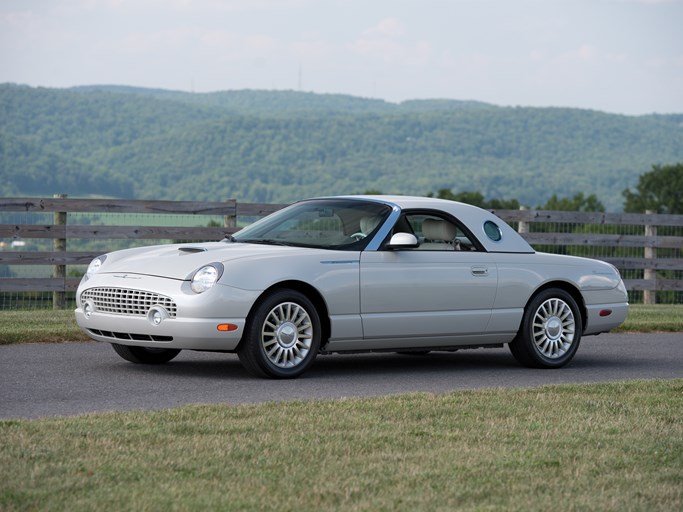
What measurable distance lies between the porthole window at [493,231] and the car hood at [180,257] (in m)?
2.11

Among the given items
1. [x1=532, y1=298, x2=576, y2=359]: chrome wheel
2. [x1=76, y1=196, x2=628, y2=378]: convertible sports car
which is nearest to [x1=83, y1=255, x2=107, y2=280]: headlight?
[x1=76, y1=196, x2=628, y2=378]: convertible sports car

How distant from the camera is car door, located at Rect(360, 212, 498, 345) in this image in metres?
10.0

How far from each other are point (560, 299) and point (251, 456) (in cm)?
579

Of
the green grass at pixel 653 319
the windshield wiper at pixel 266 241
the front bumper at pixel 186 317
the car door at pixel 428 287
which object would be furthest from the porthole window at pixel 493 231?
the green grass at pixel 653 319

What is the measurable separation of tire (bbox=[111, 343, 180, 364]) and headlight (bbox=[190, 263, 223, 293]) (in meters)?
1.47

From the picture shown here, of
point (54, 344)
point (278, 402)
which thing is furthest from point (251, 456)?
point (54, 344)

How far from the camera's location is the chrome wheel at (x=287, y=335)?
372 inches

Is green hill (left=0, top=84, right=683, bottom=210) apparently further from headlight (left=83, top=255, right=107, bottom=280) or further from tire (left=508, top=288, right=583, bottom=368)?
tire (left=508, top=288, right=583, bottom=368)

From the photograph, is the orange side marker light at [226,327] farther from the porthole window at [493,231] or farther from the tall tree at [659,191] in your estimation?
the tall tree at [659,191]

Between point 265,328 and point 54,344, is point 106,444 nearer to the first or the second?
point 265,328

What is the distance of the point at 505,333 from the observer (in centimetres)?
1088

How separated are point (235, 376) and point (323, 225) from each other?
5.34 feet

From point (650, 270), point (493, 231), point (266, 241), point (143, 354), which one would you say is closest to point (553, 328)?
point (493, 231)

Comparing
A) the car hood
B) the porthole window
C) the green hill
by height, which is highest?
the green hill
